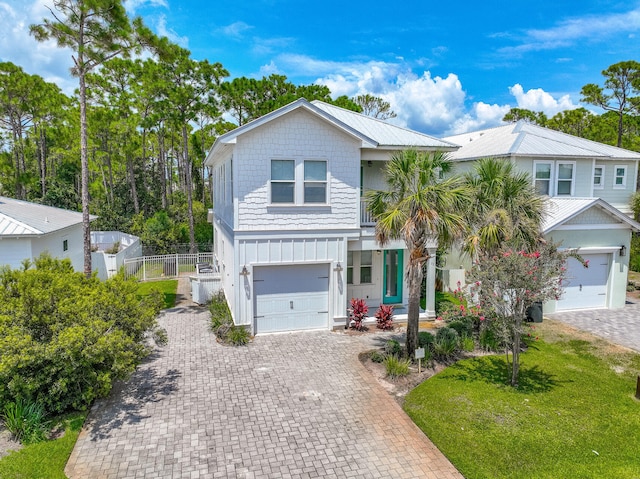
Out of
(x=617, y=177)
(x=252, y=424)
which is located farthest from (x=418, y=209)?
(x=617, y=177)

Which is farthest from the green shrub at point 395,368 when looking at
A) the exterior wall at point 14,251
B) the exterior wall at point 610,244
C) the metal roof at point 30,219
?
the exterior wall at point 14,251

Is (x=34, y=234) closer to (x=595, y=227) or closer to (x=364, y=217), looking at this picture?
(x=364, y=217)

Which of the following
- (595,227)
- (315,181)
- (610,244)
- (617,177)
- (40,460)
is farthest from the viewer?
(617,177)

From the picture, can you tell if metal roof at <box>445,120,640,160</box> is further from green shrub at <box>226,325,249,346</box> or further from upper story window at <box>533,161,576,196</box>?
green shrub at <box>226,325,249,346</box>

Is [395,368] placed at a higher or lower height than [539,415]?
higher

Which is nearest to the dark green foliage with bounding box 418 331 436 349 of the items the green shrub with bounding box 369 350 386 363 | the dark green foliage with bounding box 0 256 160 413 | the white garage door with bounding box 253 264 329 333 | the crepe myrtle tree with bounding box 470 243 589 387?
the green shrub with bounding box 369 350 386 363

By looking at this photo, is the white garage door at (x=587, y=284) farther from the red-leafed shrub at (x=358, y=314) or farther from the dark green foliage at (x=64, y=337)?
the dark green foliage at (x=64, y=337)
